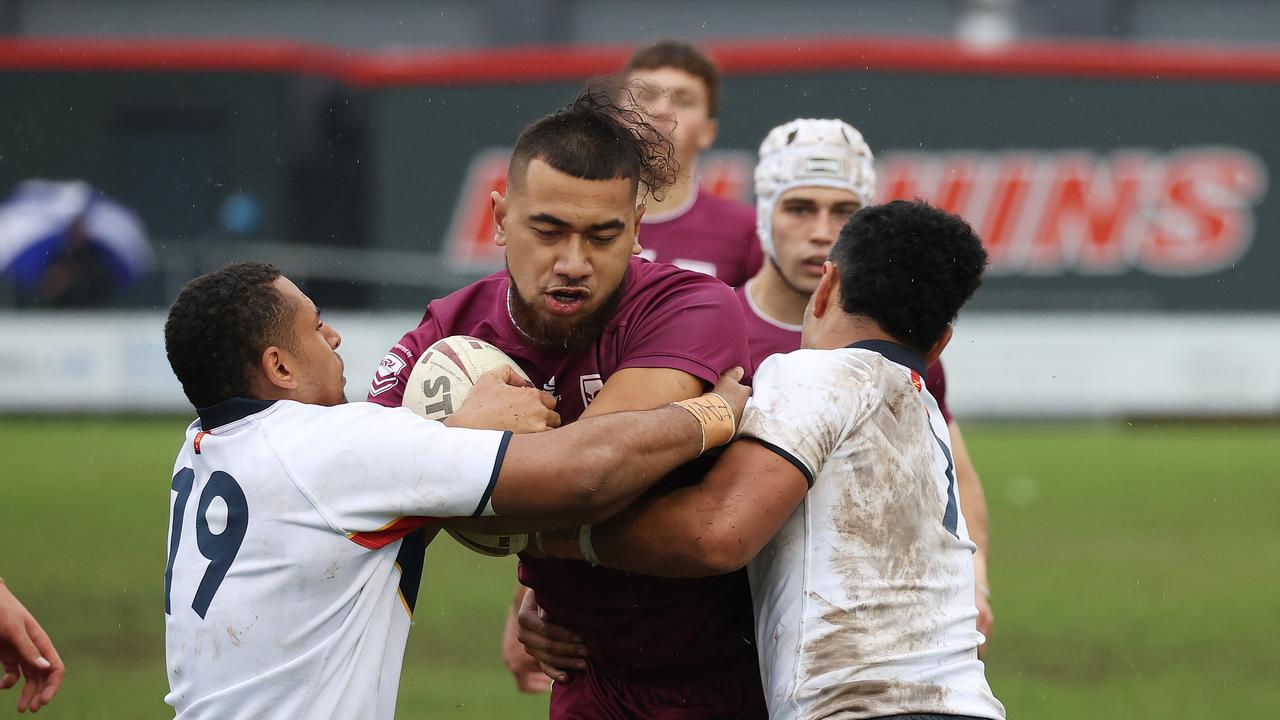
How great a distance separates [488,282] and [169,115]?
18.8m

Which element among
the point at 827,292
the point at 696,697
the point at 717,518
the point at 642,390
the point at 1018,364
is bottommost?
the point at 1018,364

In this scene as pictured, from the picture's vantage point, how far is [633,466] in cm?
353

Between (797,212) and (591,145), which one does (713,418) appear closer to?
(591,145)

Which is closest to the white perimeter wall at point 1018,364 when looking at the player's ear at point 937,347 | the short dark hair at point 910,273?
the player's ear at point 937,347

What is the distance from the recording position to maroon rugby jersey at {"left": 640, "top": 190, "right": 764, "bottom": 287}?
6.79 m

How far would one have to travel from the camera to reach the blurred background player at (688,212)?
679 cm

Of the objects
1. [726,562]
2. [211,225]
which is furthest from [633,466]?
[211,225]

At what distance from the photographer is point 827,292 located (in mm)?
4043

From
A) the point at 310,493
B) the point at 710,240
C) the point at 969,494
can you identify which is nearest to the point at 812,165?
the point at 710,240

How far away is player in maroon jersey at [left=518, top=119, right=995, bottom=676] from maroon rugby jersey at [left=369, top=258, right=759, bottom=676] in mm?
1354

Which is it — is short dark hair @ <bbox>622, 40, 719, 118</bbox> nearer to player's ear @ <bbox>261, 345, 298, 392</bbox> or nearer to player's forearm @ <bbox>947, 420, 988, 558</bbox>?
player's forearm @ <bbox>947, 420, 988, 558</bbox>

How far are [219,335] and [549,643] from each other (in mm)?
1534

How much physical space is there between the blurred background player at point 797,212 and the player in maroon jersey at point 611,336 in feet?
4.43

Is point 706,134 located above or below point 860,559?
above
